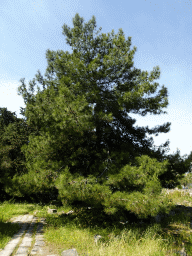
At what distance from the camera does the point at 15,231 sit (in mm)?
5863

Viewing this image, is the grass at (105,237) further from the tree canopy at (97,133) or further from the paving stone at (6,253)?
the tree canopy at (97,133)

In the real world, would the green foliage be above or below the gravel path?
above

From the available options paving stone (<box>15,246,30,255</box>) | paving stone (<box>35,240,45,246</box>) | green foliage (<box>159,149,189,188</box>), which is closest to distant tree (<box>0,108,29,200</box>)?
paving stone (<box>35,240,45,246</box>)

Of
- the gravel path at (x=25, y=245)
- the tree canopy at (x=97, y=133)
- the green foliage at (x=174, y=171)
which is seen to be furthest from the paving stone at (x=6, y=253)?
the green foliage at (x=174, y=171)

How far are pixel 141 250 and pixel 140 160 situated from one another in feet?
9.81

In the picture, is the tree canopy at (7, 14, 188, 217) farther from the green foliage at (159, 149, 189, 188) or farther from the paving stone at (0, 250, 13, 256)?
the paving stone at (0, 250, 13, 256)

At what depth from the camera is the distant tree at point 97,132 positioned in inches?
232

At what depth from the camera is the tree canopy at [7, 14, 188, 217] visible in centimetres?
591

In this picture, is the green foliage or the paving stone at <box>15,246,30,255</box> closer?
the paving stone at <box>15,246,30,255</box>

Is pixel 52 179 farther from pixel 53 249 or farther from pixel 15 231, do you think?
pixel 53 249

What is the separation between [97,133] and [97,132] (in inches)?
1.8

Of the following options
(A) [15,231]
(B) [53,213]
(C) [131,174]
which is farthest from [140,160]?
(B) [53,213]

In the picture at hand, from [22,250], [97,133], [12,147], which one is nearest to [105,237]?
[22,250]

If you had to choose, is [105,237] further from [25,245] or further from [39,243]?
[25,245]
